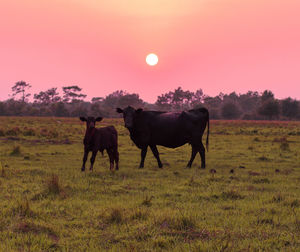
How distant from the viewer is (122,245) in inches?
199

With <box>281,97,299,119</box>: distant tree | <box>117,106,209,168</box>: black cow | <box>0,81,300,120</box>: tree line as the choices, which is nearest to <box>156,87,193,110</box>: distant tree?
<box>0,81,300,120</box>: tree line

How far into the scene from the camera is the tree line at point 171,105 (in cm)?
10844

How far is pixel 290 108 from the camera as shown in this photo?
355ft

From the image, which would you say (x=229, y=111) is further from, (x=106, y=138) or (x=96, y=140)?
(x=96, y=140)

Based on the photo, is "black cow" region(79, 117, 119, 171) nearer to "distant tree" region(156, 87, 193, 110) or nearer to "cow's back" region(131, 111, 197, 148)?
"cow's back" region(131, 111, 197, 148)

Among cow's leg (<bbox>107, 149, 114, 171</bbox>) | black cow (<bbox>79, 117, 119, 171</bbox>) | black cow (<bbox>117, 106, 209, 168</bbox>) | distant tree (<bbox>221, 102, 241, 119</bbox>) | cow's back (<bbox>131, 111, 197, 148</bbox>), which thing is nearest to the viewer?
black cow (<bbox>79, 117, 119, 171</bbox>)

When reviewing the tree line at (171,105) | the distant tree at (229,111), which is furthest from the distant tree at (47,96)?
the distant tree at (229,111)

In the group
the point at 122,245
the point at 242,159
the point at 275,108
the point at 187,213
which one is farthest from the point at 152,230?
the point at 275,108

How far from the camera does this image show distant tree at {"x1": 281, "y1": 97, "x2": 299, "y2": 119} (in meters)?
Answer: 108

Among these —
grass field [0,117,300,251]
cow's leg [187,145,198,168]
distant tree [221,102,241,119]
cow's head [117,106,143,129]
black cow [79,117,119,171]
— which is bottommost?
grass field [0,117,300,251]

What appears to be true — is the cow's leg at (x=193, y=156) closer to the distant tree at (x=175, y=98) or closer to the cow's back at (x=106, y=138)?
the cow's back at (x=106, y=138)

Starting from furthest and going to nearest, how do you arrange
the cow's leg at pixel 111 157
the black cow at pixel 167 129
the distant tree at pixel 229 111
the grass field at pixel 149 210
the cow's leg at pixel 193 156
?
the distant tree at pixel 229 111, the black cow at pixel 167 129, the cow's leg at pixel 193 156, the cow's leg at pixel 111 157, the grass field at pixel 149 210

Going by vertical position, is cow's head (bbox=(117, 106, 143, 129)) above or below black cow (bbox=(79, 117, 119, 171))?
above

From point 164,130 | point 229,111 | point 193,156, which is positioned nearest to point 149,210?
point 193,156
